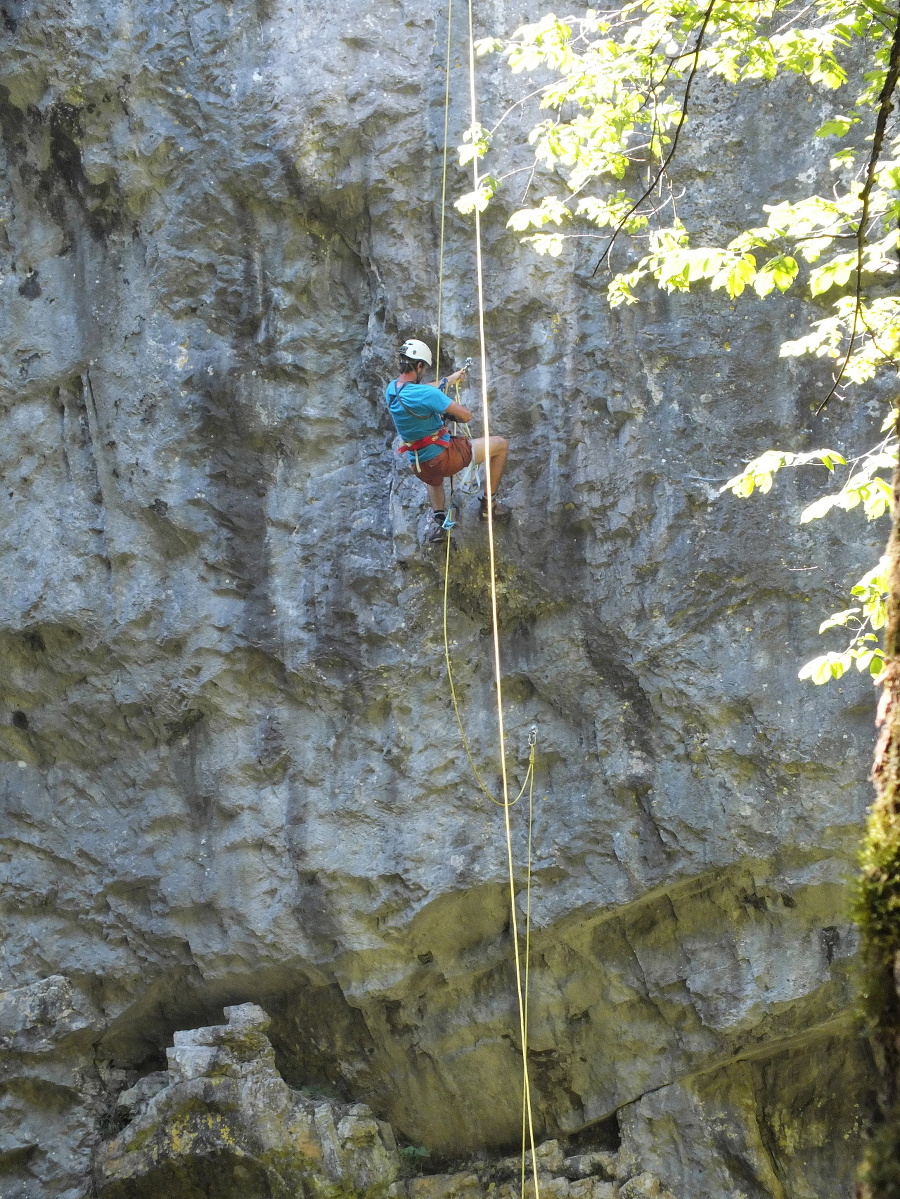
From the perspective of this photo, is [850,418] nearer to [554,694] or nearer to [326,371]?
[554,694]

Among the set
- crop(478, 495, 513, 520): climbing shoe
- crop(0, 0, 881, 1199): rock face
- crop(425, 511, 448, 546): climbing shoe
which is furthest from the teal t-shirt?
crop(0, 0, 881, 1199): rock face

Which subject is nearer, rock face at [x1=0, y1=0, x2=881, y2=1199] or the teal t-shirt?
the teal t-shirt

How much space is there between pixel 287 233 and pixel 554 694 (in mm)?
3079

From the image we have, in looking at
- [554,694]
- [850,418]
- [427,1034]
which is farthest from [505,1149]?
[850,418]

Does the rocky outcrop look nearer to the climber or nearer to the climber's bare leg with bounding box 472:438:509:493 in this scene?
the climber

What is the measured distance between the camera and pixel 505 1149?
7133mm

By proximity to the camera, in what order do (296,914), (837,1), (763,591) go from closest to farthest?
(837,1) → (763,591) → (296,914)

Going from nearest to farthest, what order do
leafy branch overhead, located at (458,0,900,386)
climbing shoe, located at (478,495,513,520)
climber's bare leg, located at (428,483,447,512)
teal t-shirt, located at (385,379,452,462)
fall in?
leafy branch overhead, located at (458,0,900,386), teal t-shirt, located at (385,379,452,462), climber's bare leg, located at (428,483,447,512), climbing shoe, located at (478,495,513,520)

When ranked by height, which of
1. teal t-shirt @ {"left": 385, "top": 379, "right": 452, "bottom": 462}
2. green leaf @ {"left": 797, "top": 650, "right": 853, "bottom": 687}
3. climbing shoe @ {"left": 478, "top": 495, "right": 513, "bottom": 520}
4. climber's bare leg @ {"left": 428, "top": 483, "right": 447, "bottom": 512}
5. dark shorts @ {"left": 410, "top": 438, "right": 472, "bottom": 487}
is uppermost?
teal t-shirt @ {"left": 385, "top": 379, "right": 452, "bottom": 462}

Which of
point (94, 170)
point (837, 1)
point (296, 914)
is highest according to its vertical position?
point (94, 170)

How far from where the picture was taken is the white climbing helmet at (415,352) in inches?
252

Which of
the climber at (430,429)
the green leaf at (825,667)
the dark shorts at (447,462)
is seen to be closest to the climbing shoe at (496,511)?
the climber at (430,429)

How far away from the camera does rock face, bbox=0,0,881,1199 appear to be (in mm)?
6574

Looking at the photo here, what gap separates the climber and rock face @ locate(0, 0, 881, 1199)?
1.21 feet
